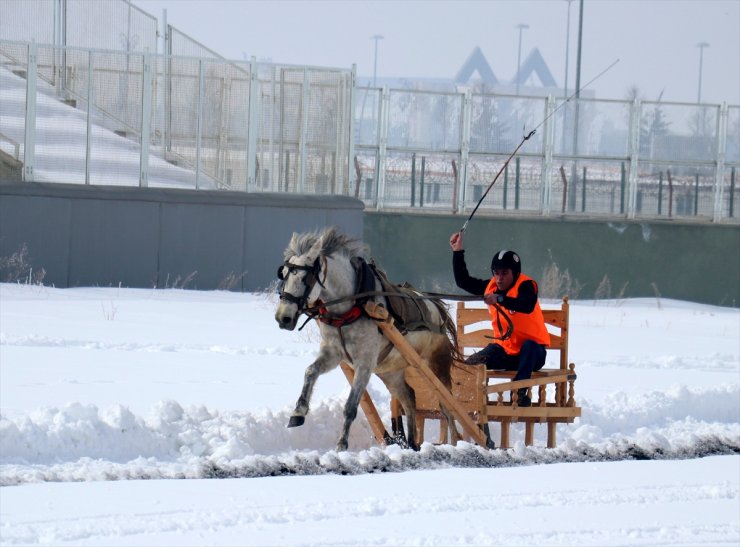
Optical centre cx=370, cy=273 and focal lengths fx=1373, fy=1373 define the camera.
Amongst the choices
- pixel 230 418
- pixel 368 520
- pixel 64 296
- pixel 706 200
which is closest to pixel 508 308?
pixel 230 418

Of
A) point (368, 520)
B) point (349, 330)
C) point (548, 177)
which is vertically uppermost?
point (548, 177)

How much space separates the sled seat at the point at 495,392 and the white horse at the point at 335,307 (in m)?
0.58

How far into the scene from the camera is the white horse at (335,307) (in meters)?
9.23

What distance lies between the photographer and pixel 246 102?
23.8 meters

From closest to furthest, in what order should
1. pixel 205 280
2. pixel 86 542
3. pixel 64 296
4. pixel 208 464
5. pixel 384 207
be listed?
pixel 86 542 → pixel 208 464 → pixel 64 296 → pixel 205 280 → pixel 384 207

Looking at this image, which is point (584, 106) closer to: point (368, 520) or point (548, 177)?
point (548, 177)

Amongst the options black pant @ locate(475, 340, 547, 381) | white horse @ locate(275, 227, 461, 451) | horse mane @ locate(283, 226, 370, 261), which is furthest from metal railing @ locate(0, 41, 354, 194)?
white horse @ locate(275, 227, 461, 451)

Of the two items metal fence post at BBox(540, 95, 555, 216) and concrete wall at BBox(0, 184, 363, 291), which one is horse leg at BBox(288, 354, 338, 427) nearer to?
concrete wall at BBox(0, 184, 363, 291)

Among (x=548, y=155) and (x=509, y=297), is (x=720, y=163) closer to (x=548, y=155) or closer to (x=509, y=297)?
(x=548, y=155)

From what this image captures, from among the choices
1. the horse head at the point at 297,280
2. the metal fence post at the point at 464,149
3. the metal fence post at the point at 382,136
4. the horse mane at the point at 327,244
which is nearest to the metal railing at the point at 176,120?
the metal fence post at the point at 382,136

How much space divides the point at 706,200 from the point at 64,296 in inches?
613

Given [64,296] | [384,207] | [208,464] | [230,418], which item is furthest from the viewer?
[384,207]

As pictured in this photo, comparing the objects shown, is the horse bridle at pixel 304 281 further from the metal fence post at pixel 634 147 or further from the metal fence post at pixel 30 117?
the metal fence post at pixel 634 147

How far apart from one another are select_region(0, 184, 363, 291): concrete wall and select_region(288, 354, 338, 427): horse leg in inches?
520
